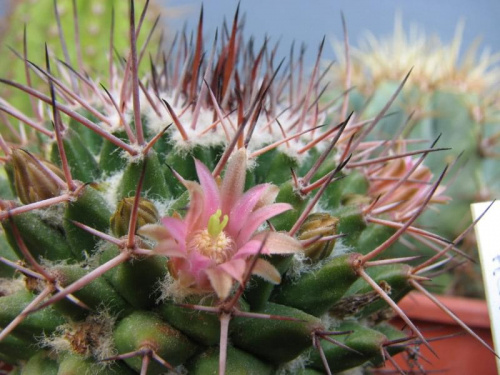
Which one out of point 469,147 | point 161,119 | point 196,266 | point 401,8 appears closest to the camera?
point 196,266

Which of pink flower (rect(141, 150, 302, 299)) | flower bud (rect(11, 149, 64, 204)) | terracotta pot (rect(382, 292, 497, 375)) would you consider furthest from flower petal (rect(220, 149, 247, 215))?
terracotta pot (rect(382, 292, 497, 375))

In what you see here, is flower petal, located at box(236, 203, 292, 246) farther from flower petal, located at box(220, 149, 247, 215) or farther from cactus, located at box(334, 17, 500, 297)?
cactus, located at box(334, 17, 500, 297)

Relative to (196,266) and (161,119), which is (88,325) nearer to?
(196,266)

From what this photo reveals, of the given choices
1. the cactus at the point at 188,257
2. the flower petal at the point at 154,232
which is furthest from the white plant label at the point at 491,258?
the flower petal at the point at 154,232

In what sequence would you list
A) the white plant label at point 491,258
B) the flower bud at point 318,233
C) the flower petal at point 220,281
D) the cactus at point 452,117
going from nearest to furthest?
the flower petal at point 220,281, the flower bud at point 318,233, the white plant label at point 491,258, the cactus at point 452,117

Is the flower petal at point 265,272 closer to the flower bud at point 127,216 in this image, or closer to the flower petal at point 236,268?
the flower petal at point 236,268

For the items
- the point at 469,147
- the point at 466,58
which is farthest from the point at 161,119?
the point at 466,58
